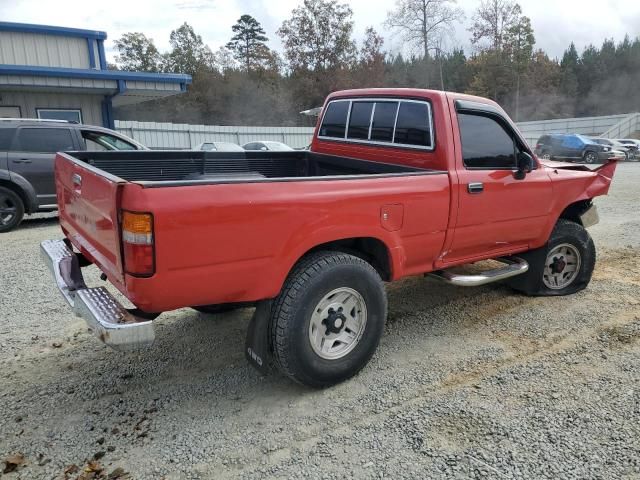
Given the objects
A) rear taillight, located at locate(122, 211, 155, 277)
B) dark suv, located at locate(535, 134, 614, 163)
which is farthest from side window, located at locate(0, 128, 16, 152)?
dark suv, located at locate(535, 134, 614, 163)

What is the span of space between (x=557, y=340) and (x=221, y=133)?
74.9 feet

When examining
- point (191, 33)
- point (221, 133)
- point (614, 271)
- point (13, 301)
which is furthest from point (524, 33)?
point (13, 301)

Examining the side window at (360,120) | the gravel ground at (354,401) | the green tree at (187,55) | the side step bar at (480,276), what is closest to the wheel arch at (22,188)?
the gravel ground at (354,401)

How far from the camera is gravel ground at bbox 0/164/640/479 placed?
2.75 m

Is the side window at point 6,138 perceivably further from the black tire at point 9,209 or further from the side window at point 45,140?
the black tire at point 9,209

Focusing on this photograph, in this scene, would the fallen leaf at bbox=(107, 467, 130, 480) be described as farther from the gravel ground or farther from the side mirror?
the side mirror

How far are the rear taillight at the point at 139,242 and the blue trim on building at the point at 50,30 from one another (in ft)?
47.3

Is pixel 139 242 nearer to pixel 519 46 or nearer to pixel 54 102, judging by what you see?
pixel 54 102

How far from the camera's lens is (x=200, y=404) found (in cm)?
332

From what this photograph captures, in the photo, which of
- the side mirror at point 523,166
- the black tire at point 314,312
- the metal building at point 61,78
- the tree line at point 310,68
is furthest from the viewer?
the tree line at point 310,68

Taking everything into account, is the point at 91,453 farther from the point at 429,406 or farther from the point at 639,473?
the point at 639,473

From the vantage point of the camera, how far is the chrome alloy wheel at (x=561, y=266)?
5109mm

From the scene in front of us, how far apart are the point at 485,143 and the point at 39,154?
7.82 meters

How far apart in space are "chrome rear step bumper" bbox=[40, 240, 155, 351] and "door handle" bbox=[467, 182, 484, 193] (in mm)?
2553
